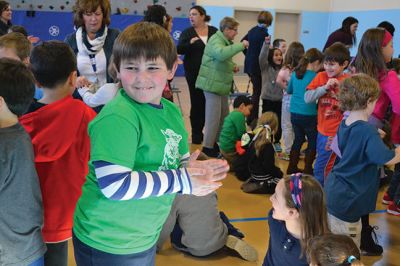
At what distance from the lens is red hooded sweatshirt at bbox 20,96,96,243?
173 centimetres

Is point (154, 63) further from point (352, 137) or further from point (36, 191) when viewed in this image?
point (352, 137)

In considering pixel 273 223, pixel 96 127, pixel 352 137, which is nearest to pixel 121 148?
pixel 96 127

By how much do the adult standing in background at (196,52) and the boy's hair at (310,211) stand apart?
373 centimetres

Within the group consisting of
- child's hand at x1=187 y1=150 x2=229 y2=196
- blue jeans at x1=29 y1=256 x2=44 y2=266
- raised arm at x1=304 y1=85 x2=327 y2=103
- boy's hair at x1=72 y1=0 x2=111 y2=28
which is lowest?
blue jeans at x1=29 y1=256 x2=44 y2=266

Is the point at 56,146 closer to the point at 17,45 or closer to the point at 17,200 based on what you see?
the point at 17,200

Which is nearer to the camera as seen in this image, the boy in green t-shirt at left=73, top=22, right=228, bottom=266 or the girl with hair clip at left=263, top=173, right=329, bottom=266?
the boy in green t-shirt at left=73, top=22, right=228, bottom=266

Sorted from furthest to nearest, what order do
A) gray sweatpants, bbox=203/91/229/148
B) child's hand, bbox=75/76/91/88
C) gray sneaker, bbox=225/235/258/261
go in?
gray sweatpants, bbox=203/91/229/148
gray sneaker, bbox=225/235/258/261
child's hand, bbox=75/76/91/88

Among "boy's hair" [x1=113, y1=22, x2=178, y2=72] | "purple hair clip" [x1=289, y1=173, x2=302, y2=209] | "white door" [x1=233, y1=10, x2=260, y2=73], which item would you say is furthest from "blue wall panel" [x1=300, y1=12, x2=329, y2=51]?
"boy's hair" [x1=113, y1=22, x2=178, y2=72]

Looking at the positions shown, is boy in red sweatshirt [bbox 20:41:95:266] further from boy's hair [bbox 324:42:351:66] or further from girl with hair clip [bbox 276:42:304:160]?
girl with hair clip [bbox 276:42:304:160]

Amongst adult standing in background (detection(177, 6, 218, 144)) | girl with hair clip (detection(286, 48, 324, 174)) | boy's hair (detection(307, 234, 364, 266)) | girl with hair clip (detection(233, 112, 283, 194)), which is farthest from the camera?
adult standing in background (detection(177, 6, 218, 144))

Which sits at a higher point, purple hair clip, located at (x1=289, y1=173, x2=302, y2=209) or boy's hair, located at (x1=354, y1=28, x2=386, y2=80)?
boy's hair, located at (x1=354, y1=28, x2=386, y2=80)

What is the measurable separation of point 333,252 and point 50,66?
1.44 m

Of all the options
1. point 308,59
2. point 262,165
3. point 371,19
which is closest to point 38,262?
point 262,165

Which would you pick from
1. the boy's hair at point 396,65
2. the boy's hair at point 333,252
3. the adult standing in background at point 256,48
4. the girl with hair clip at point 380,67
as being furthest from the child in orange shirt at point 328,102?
the adult standing in background at point 256,48
